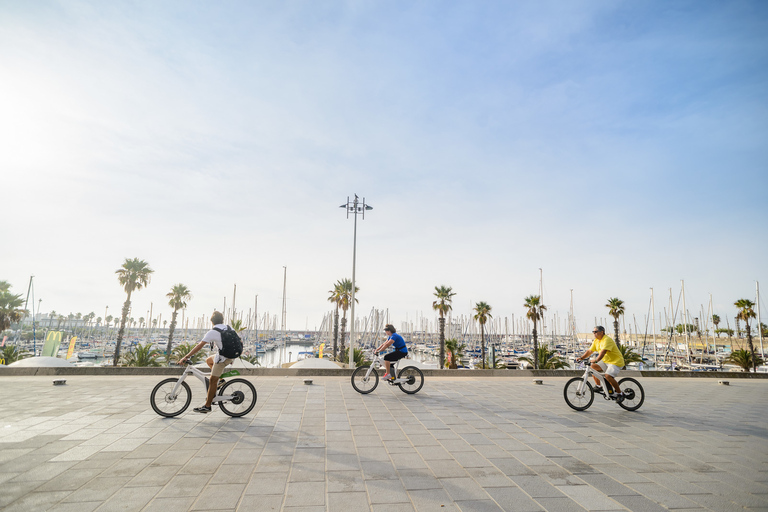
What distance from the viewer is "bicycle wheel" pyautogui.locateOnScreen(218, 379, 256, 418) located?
8.09 meters

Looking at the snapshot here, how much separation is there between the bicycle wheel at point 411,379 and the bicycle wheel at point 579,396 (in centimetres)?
384

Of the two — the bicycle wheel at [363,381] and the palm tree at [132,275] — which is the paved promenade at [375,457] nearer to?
the bicycle wheel at [363,381]

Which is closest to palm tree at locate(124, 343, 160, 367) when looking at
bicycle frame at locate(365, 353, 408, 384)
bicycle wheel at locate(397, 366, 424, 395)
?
bicycle frame at locate(365, 353, 408, 384)

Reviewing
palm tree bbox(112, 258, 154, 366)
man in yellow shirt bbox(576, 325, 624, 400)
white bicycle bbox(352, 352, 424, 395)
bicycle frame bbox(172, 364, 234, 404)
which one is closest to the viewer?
bicycle frame bbox(172, 364, 234, 404)

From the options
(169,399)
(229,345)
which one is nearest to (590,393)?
(229,345)

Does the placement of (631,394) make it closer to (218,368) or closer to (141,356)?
(218,368)

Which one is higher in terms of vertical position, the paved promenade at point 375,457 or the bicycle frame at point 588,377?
the bicycle frame at point 588,377

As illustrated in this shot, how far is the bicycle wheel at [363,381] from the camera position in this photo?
1161 cm

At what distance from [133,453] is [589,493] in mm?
6016

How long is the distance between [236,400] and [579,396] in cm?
788

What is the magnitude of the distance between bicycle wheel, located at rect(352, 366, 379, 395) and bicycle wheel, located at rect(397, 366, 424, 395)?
76 cm

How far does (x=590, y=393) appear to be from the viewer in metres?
9.72

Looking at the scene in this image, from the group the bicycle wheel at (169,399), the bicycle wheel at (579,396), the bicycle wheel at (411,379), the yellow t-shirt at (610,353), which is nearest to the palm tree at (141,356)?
the bicycle wheel at (169,399)

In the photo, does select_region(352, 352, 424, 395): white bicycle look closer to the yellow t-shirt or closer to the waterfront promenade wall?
the yellow t-shirt
